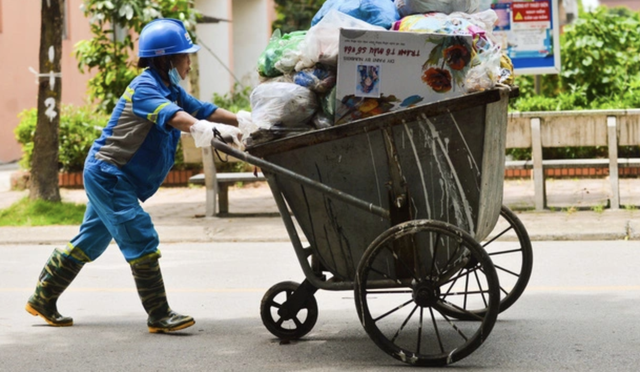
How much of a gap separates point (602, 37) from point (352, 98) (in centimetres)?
1071

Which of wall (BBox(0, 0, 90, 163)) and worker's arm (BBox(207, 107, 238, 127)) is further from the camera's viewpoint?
wall (BBox(0, 0, 90, 163))

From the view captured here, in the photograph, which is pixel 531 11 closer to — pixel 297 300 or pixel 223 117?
pixel 223 117

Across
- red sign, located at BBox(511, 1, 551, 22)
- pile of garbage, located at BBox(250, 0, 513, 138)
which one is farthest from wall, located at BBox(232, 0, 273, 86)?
pile of garbage, located at BBox(250, 0, 513, 138)

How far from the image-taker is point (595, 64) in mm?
14797

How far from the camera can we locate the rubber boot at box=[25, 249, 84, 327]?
6.11 m

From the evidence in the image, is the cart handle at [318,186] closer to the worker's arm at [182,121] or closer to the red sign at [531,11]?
the worker's arm at [182,121]

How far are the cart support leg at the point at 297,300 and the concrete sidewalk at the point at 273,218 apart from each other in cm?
389

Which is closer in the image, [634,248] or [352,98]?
[352,98]

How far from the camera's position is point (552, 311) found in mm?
6352

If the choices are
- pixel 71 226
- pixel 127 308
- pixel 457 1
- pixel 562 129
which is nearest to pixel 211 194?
pixel 71 226

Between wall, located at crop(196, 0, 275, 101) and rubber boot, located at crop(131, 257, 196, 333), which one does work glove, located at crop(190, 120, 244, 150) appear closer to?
rubber boot, located at crop(131, 257, 196, 333)

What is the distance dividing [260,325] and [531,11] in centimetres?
836

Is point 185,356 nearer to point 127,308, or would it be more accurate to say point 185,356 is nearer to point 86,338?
point 86,338

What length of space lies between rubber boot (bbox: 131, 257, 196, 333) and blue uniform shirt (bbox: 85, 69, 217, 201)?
419mm
